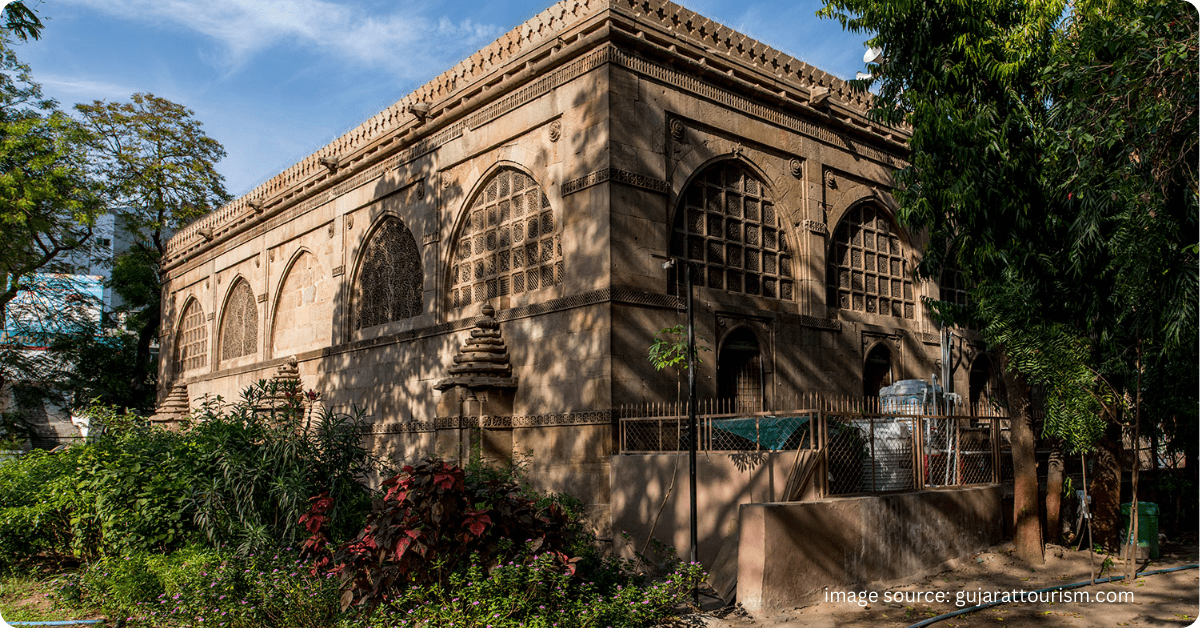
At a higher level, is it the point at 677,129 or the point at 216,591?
the point at 677,129

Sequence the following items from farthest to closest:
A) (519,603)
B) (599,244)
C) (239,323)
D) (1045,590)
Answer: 1. (239,323)
2. (599,244)
3. (1045,590)
4. (519,603)

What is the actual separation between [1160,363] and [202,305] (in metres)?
26.2

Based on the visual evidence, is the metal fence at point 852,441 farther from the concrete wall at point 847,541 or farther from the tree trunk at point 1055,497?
the tree trunk at point 1055,497

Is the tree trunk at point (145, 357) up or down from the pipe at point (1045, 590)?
up

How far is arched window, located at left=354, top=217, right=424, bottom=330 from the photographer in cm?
1789

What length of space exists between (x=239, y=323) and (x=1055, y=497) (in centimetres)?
2178

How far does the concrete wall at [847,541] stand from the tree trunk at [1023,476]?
20.0 inches

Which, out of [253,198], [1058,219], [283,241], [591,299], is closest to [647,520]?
[591,299]

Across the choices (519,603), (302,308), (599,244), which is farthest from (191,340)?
(519,603)

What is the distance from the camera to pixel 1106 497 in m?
12.3

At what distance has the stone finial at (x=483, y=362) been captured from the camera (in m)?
14.0

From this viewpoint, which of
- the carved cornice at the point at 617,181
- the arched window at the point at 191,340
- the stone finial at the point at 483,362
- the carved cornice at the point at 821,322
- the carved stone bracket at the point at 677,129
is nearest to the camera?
the carved cornice at the point at 617,181

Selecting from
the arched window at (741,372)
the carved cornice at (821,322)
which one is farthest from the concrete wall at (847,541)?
the carved cornice at (821,322)

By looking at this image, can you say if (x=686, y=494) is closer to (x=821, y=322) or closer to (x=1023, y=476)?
(x=1023, y=476)
